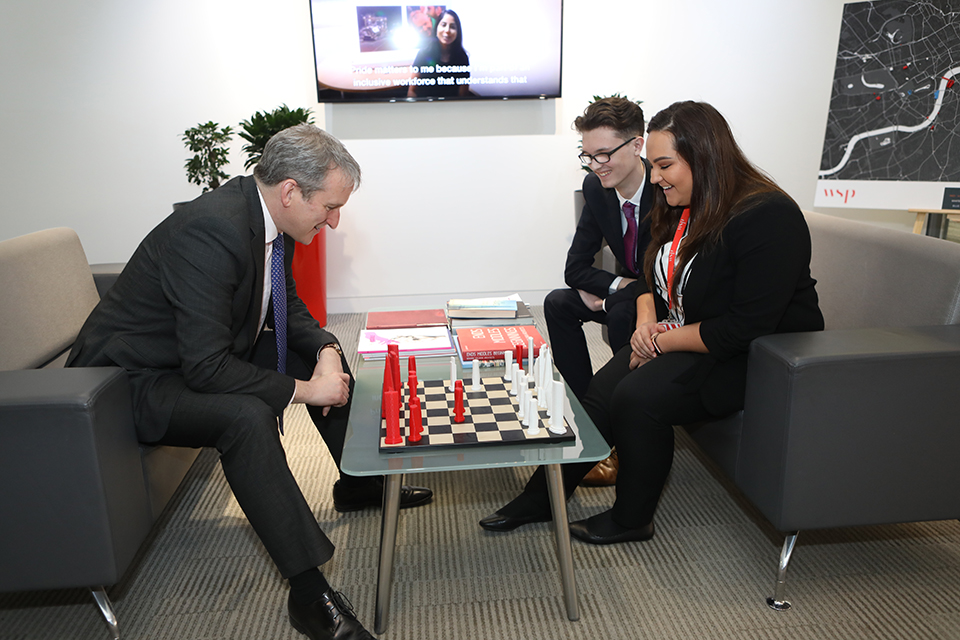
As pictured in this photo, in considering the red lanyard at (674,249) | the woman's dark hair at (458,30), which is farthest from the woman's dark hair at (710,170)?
the woman's dark hair at (458,30)

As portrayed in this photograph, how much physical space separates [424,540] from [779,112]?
11.6 feet

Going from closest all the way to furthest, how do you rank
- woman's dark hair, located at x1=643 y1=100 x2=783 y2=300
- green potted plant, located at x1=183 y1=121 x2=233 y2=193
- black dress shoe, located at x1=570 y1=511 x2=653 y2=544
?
woman's dark hair, located at x1=643 y1=100 x2=783 y2=300 < black dress shoe, located at x1=570 y1=511 x2=653 y2=544 < green potted plant, located at x1=183 y1=121 x2=233 y2=193

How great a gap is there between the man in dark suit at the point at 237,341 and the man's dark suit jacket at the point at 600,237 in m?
1.08

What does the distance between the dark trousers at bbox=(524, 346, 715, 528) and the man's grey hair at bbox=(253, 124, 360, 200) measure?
35.6 inches

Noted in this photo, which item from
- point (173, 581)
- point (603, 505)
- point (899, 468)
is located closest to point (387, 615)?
point (173, 581)

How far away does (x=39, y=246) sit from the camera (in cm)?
221

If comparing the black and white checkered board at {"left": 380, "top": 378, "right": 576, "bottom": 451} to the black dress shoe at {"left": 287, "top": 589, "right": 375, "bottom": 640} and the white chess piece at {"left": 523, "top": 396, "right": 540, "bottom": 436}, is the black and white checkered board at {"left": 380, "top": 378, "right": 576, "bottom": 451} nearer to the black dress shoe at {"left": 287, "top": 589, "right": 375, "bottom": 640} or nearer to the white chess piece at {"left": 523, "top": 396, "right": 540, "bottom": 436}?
the white chess piece at {"left": 523, "top": 396, "right": 540, "bottom": 436}

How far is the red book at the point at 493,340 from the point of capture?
1938mm

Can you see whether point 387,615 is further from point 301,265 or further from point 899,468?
point 301,265

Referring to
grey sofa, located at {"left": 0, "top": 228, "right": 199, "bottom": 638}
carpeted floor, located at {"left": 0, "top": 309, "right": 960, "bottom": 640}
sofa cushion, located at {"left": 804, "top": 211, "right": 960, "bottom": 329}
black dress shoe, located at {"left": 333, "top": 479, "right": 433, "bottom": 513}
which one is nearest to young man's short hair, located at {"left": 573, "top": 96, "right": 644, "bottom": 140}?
sofa cushion, located at {"left": 804, "top": 211, "right": 960, "bottom": 329}

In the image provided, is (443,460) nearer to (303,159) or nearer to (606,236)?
(303,159)

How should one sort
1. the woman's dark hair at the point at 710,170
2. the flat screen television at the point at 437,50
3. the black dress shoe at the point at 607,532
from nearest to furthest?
the woman's dark hair at the point at 710,170
the black dress shoe at the point at 607,532
the flat screen television at the point at 437,50

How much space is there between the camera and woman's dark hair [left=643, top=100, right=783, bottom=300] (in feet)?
5.65

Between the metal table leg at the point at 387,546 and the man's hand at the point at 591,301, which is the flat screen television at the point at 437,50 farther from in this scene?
the metal table leg at the point at 387,546
